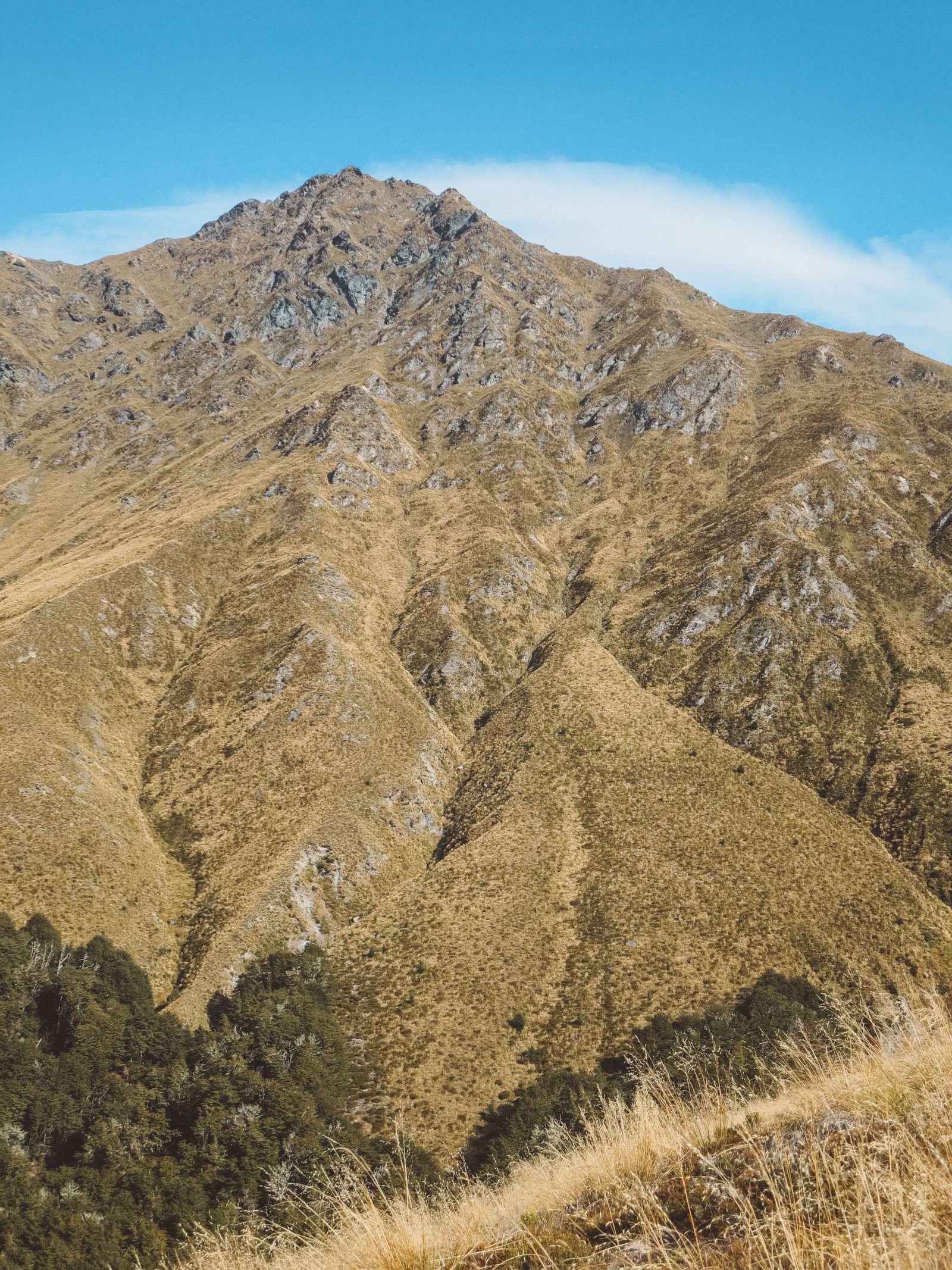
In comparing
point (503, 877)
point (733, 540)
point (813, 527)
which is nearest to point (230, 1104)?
point (503, 877)

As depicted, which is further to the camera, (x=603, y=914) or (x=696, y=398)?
(x=696, y=398)

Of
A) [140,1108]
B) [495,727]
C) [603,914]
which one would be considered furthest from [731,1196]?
[495,727]

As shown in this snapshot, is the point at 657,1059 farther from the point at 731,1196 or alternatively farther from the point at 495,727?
the point at 495,727

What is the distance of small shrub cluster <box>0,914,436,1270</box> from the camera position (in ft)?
96.0

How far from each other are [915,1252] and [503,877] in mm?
67948

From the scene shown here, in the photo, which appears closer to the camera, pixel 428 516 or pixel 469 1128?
pixel 469 1128

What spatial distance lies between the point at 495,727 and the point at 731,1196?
92.5m

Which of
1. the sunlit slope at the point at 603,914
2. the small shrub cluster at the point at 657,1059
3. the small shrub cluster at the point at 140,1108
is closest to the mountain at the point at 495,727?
the sunlit slope at the point at 603,914

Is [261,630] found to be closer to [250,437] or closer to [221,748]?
[221,748]

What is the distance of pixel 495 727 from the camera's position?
9750 cm

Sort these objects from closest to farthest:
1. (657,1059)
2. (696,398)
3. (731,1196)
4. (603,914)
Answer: (731,1196), (657,1059), (603,914), (696,398)

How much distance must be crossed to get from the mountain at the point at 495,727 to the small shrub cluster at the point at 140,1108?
18.8ft

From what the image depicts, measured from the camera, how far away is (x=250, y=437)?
18362 centimetres

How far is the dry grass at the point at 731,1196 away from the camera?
13.1ft
